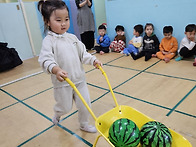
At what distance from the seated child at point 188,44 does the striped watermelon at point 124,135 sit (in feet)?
8.14

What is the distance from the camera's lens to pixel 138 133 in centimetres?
110

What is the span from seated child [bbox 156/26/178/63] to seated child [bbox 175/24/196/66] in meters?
0.13

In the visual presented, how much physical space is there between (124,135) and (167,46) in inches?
108

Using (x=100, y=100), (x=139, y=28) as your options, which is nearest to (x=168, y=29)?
(x=139, y=28)

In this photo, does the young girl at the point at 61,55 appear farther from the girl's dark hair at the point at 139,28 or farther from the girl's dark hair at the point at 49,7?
the girl's dark hair at the point at 139,28

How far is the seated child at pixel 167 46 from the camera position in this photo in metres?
3.26

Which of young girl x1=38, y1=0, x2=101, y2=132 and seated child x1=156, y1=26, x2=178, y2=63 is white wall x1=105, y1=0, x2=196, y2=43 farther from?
young girl x1=38, y1=0, x2=101, y2=132

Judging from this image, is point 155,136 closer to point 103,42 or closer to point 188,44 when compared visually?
point 188,44

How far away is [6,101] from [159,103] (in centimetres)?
195

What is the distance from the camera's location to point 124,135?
107cm

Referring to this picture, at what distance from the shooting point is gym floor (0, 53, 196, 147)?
5.47 ft

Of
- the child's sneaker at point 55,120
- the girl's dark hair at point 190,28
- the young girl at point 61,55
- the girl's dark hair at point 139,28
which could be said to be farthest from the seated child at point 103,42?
the young girl at point 61,55

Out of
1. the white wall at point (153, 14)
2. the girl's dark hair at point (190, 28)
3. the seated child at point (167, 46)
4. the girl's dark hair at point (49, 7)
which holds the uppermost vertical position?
the girl's dark hair at point (49, 7)

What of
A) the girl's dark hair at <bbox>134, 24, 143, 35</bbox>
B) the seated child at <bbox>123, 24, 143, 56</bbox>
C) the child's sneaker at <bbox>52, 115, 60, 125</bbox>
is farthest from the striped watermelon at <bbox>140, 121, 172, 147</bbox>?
the girl's dark hair at <bbox>134, 24, 143, 35</bbox>
